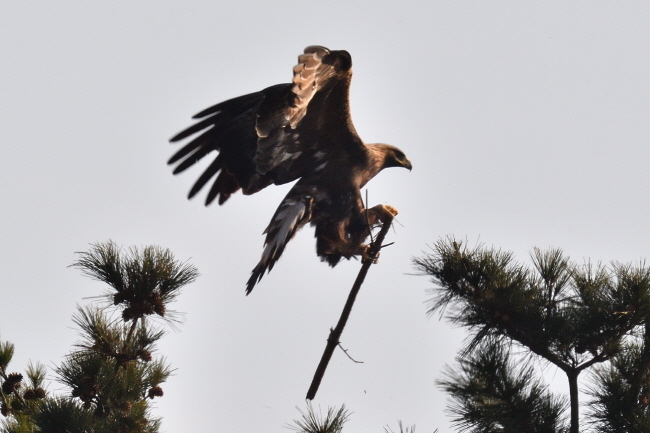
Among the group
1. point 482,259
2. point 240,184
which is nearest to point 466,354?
point 482,259

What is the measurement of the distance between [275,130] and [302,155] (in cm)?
41

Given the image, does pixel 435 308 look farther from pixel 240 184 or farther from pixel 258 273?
pixel 240 184

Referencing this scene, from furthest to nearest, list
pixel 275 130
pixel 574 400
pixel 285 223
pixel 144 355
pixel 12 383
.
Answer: pixel 275 130 < pixel 285 223 < pixel 12 383 < pixel 144 355 < pixel 574 400

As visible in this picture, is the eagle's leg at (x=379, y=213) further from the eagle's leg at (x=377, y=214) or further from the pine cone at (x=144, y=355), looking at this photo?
the pine cone at (x=144, y=355)

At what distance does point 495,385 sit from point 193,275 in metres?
1.79

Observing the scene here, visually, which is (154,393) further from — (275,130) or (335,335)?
(275,130)

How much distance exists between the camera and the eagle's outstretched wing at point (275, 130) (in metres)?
5.36

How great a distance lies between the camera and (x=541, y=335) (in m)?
3.97

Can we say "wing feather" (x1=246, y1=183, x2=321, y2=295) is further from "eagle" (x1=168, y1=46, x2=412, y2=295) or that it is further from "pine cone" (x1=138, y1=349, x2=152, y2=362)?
"pine cone" (x1=138, y1=349, x2=152, y2=362)

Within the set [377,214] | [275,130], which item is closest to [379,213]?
[377,214]

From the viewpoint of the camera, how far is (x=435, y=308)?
4238 millimetres

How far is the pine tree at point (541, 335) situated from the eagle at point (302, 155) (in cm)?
149

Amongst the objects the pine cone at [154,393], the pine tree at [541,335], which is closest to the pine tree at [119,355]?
the pine cone at [154,393]

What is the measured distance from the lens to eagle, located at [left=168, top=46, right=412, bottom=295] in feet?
17.7
